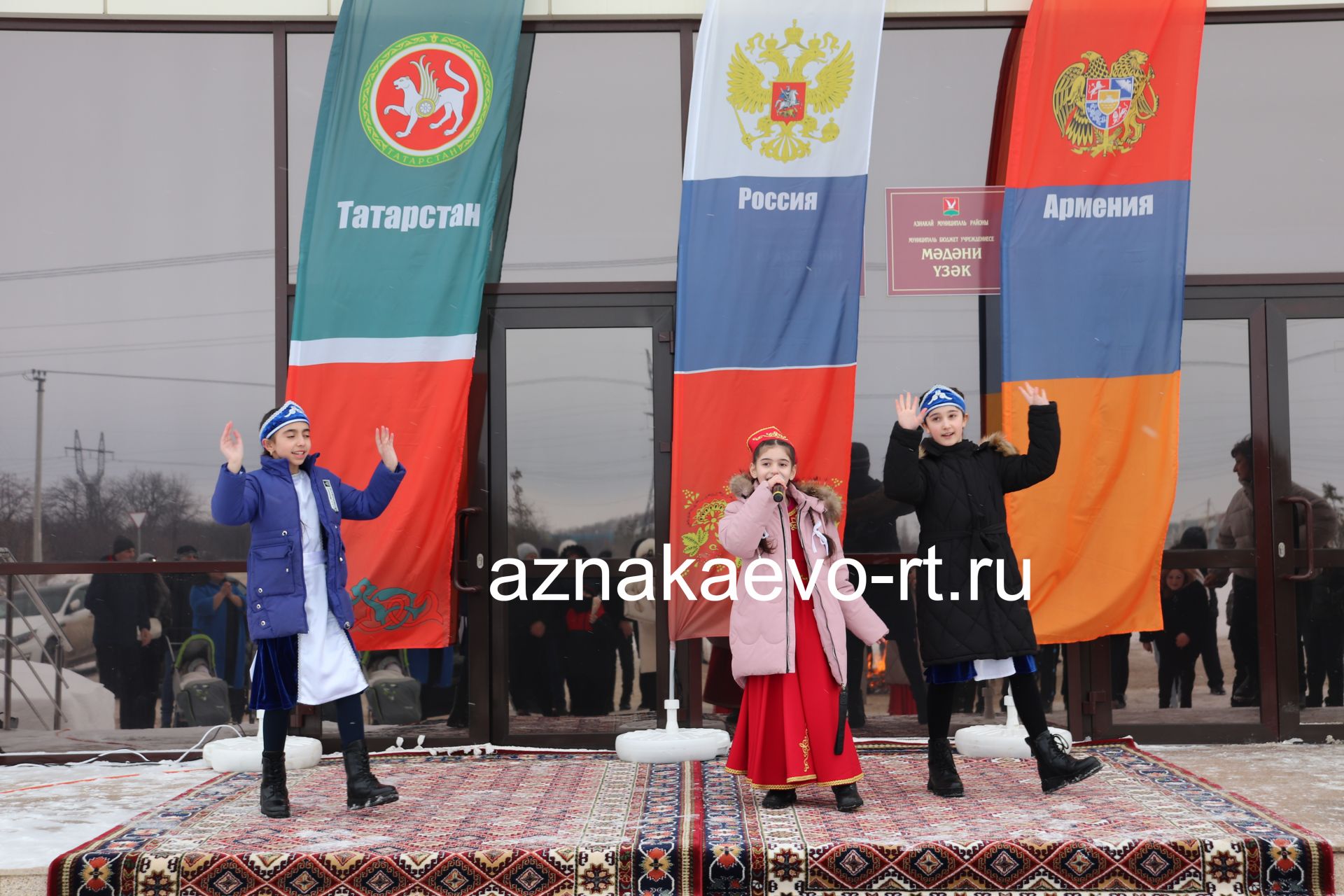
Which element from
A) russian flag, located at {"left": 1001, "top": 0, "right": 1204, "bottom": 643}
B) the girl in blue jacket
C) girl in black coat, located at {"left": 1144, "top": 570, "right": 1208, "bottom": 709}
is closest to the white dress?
the girl in blue jacket

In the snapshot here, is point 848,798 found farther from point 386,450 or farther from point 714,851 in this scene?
point 386,450

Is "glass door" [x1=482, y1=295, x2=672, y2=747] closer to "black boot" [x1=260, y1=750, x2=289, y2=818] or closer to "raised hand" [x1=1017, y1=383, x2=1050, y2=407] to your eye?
"black boot" [x1=260, y1=750, x2=289, y2=818]

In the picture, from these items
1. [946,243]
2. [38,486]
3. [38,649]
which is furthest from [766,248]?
[38,649]

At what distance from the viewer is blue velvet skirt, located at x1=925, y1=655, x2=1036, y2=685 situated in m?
4.57

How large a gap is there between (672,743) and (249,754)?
1894 millimetres

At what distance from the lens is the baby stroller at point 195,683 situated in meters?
5.90

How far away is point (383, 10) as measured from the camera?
5.85 metres

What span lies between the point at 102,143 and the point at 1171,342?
531cm

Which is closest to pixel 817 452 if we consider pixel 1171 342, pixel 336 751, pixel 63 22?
pixel 1171 342

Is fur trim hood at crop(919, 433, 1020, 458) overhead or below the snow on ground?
overhead

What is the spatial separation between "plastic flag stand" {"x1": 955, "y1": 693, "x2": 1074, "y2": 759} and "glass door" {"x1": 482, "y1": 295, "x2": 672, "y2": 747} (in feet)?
4.99

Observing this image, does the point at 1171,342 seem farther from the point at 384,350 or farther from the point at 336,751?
the point at 336,751

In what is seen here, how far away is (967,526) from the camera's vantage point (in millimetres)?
4590

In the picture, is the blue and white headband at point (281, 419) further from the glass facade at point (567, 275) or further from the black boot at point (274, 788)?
the glass facade at point (567, 275)
